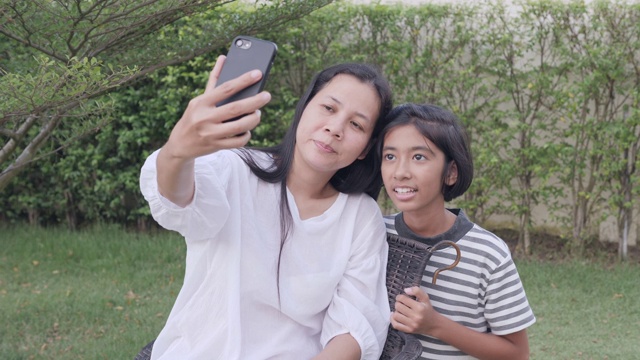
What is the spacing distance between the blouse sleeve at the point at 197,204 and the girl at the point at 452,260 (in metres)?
0.59

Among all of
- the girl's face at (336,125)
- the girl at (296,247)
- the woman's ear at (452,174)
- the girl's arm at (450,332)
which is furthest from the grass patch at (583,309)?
the girl's face at (336,125)

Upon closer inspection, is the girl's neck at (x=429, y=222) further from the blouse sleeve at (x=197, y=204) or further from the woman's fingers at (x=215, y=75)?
the woman's fingers at (x=215, y=75)

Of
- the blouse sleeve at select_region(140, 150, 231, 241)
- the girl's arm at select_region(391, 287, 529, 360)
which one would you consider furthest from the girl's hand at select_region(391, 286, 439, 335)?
the blouse sleeve at select_region(140, 150, 231, 241)

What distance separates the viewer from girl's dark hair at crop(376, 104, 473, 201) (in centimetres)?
250

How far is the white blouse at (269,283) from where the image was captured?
2207 millimetres

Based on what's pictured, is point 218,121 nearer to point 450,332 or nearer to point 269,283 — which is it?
point 269,283

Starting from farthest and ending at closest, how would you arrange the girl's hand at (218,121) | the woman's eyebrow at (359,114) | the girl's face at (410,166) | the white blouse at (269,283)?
1. the girl's face at (410,166)
2. the woman's eyebrow at (359,114)
3. the white blouse at (269,283)
4. the girl's hand at (218,121)

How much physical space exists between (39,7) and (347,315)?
1.87 meters

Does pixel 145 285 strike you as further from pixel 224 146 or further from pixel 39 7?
pixel 224 146

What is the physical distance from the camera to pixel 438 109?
256 centimetres

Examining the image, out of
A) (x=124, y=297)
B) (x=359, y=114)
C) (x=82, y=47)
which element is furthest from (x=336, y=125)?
(x=124, y=297)

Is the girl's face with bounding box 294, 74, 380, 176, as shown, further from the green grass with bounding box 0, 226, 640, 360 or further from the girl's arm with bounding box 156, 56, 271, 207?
the green grass with bounding box 0, 226, 640, 360

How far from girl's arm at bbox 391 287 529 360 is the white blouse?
6 centimetres

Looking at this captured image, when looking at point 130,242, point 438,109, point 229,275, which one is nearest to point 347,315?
point 229,275
